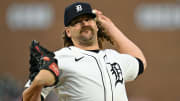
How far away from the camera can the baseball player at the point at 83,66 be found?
2.84 m

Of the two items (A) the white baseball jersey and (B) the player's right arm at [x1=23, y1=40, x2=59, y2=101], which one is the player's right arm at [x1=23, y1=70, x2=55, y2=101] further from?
(A) the white baseball jersey

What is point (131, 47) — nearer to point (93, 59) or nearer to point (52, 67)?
point (93, 59)

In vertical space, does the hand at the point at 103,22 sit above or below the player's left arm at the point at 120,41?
above

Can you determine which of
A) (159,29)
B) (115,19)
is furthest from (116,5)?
(159,29)

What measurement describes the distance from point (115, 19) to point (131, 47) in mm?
14347

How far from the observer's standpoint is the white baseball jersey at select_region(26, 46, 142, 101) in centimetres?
301

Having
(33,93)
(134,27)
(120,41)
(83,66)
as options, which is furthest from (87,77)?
(134,27)

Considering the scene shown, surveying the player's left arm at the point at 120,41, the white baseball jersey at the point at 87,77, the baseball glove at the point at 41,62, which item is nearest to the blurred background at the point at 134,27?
the player's left arm at the point at 120,41

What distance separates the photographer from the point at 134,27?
1788 centimetres

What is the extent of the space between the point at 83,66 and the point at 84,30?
28cm

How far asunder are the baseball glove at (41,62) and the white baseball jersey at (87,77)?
197 millimetres

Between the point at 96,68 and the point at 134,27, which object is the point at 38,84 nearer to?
the point at 96,68

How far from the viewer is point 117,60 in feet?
10.8

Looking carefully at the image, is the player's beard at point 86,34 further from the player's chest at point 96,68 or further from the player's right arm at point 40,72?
the player's right arm at point 40,72
